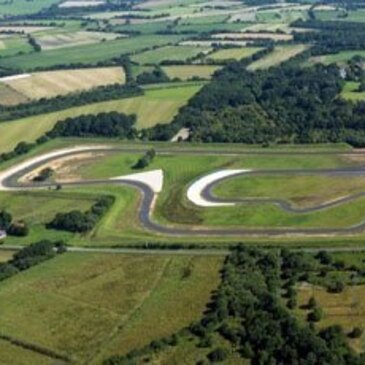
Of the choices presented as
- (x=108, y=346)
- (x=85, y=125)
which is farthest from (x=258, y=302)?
(x=85, y=125)

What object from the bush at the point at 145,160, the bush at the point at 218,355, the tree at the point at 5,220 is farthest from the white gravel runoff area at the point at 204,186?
the bush at the point at 218,355

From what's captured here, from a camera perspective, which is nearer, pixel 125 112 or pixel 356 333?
pixel 356 333

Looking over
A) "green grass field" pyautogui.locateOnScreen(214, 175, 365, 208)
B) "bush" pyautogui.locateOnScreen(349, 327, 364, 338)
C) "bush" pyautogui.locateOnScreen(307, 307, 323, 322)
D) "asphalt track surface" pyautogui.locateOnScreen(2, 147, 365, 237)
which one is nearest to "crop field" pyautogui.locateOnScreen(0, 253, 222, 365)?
"asphalt track surface" pyautogui.locateOnScreen(2, 147, 365, 237)

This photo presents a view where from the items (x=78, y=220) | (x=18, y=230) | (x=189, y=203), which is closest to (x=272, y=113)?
(x=189, y=203)

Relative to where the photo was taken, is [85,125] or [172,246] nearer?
[172,246]

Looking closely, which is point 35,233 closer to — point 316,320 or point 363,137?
point 316,320

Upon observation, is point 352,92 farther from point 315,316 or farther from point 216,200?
point 315,316
